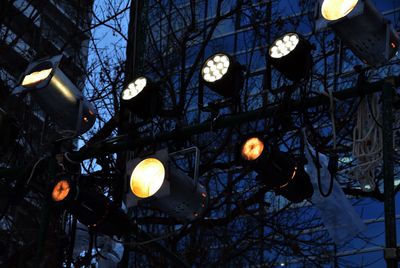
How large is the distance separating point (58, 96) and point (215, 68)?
127 cm

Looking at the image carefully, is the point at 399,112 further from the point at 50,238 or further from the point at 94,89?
the point at 94,89

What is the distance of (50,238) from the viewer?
26.0 ft

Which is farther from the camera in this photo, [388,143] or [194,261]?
[194,261]

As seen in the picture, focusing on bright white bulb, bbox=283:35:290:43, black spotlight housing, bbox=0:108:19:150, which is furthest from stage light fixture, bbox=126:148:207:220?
black spotlight housing, bbox=0:108:19:150

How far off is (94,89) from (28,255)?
2.67 metres

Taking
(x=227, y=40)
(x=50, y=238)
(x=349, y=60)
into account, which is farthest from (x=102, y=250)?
(x=227, y=40)

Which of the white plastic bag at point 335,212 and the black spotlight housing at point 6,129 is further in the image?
the black spotlight housing at point 6,129

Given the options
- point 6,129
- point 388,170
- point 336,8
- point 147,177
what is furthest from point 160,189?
point 6,129

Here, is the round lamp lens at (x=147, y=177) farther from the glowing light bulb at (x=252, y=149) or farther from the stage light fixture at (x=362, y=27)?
the stage light fixture at (x=362, y=27)

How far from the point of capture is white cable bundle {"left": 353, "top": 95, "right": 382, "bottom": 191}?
508 centimetres

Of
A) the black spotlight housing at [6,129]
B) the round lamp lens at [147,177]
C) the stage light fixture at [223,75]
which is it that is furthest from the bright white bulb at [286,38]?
the black spotlight housing at [6,129]

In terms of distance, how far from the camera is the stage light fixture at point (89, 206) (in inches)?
223

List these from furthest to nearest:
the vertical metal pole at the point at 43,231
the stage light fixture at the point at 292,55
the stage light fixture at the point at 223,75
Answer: the vertical metal pole at the point at 43,231, the stage light fixture at the point at 223,75, the stage light fixture at the point at 292,55

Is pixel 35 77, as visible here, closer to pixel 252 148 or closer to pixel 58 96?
pixel 58 96
